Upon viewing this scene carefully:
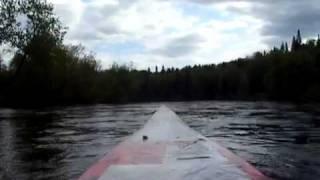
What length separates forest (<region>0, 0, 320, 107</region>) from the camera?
4562cm

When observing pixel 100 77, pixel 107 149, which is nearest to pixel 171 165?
pixel 107 149

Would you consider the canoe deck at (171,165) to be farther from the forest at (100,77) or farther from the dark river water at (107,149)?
the forest at (100,77)

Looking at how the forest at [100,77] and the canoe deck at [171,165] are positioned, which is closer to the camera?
the canoe deck at [171,165]

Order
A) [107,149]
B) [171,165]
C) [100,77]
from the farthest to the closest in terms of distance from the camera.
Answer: [100,77], [107,149], [171,165]

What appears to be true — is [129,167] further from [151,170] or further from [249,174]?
[249,174]

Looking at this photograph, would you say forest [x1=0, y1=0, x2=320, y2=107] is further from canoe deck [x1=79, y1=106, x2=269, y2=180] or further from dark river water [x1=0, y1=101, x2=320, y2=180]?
canoe deck [x1=79, y1=106, x2=269, y2=180]

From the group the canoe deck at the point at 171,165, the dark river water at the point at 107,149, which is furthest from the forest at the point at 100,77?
the canoe deck at the point at 171,165

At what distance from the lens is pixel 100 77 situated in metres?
100

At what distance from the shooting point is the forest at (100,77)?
45.6 m

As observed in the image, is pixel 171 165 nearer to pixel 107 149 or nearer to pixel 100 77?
pixel 107 149

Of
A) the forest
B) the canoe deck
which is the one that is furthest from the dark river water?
the forest

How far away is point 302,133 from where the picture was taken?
19562 mm

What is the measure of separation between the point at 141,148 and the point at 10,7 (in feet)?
126

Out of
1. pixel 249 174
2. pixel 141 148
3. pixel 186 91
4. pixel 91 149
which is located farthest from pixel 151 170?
pixel 186 91
